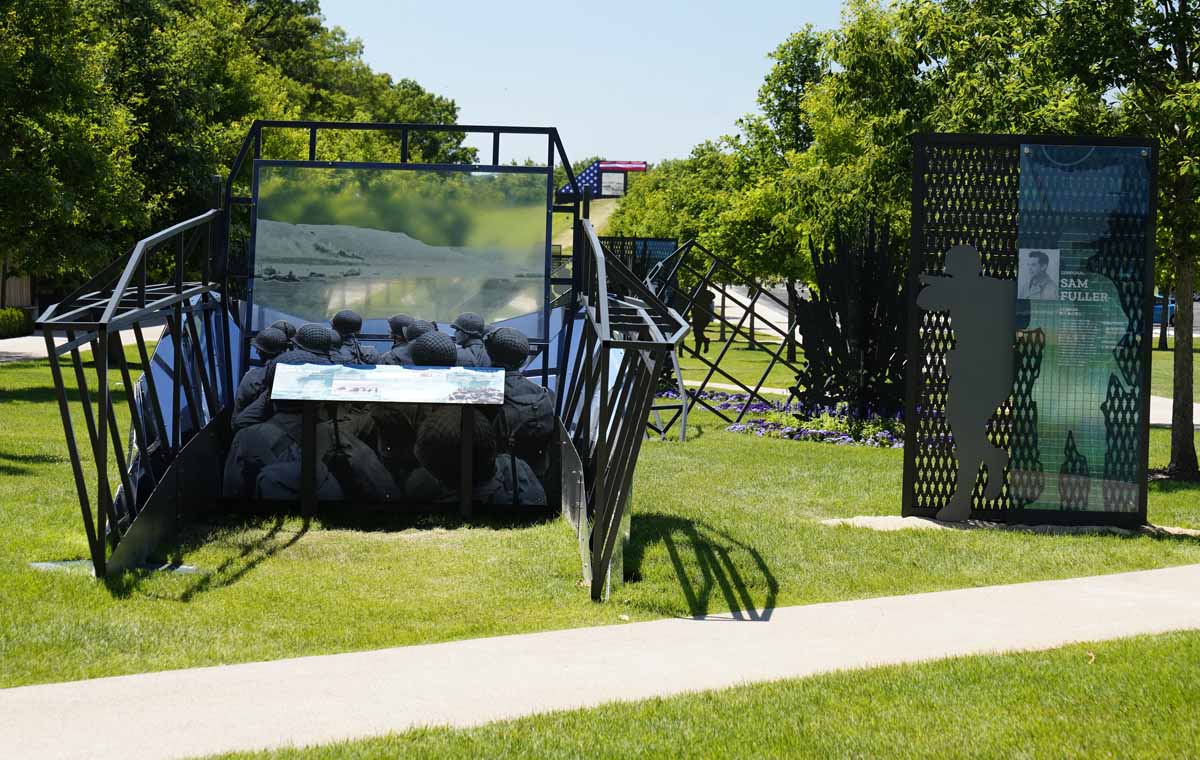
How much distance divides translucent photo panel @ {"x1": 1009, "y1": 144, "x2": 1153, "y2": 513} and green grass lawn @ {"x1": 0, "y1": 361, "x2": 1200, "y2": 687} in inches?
27.5

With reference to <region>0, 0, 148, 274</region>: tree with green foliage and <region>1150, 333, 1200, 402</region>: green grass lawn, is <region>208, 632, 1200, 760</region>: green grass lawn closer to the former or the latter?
<region>0, 0, 148, 274</region>: tree with green foliage

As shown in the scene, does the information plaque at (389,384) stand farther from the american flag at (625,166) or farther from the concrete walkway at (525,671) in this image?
the american flag at (625,166)

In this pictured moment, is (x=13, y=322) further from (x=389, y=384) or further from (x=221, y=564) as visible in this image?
(x=221, y=564)

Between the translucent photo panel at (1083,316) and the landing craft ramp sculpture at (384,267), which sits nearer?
the landing craft ramp sculpture at (384,267)

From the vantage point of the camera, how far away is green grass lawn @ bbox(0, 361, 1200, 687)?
22.6 feet

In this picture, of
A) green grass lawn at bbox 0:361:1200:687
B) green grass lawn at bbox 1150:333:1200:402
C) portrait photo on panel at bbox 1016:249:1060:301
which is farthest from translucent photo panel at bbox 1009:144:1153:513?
green grass lawn at bbox 1150:333:1200:402

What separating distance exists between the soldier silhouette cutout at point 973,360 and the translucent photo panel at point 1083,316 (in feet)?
0.49

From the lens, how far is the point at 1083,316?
36.8 feet

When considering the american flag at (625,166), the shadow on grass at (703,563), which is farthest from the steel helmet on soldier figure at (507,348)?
the american flag at (625,166)

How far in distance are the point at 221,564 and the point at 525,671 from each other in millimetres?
3356

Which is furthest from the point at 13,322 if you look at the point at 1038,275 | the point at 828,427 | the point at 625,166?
the point at 625,166

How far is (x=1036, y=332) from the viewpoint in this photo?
36.9ft

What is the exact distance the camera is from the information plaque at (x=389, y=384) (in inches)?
420

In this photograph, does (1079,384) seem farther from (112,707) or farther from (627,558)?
(112,707)
